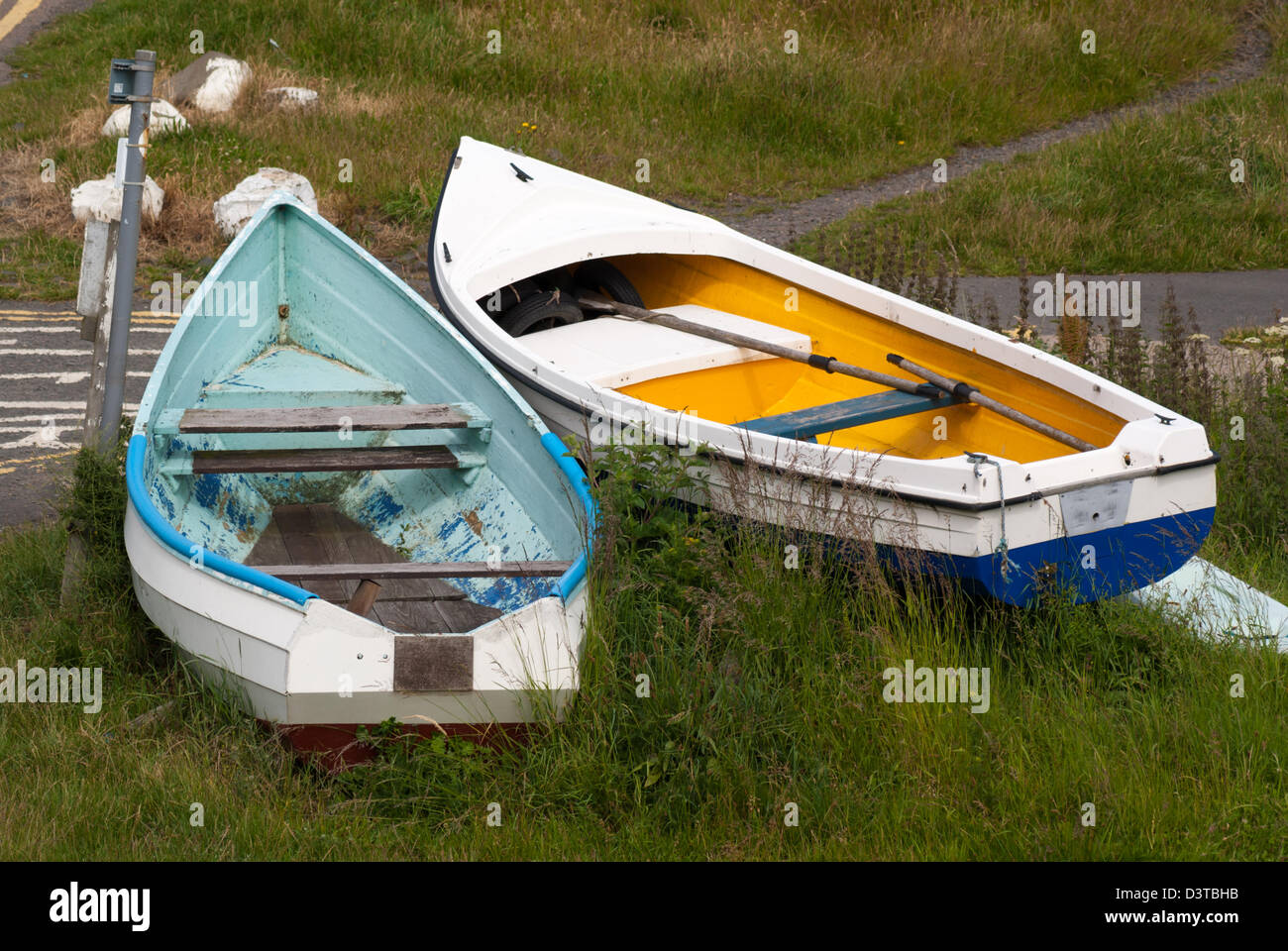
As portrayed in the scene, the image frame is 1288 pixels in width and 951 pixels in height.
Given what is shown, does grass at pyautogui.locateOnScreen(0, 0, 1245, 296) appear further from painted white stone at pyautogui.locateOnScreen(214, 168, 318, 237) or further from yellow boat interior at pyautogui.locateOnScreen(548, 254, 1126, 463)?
yellow boat interior at pyautogui.locateOnScreen(548, 254, 1126, 463)

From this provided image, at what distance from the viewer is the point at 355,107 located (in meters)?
11.6

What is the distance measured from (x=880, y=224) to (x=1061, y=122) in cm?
406

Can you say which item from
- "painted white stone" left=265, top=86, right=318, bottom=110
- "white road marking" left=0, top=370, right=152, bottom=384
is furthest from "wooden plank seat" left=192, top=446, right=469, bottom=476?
"painted white stone" left=265, top=86, right=318, bottom=110

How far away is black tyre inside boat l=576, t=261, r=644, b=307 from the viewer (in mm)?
6699

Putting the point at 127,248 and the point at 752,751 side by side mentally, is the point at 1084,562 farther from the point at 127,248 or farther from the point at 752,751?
the point at 127,248

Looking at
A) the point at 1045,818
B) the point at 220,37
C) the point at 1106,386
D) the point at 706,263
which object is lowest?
the point at 1045,818

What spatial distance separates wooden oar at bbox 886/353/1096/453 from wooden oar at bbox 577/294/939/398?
Result: 2.6 inches

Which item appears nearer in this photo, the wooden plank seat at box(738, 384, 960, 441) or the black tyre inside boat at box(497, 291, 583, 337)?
the wooden plank seat at box(738, 384, 960, 441)

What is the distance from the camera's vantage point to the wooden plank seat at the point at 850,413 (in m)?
4.80

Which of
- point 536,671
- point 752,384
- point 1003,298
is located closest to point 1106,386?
point 752,384

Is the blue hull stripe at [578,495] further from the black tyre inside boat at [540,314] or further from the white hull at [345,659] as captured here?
the black tyre inside boat at [540,314]

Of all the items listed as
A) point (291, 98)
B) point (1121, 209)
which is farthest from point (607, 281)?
point (291, 98)

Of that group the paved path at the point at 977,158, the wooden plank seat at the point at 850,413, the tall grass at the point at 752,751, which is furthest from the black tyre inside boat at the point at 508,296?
the paved path at the point at 977,158

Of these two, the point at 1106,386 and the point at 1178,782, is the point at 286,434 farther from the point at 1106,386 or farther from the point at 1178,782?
the point at 1178,782
